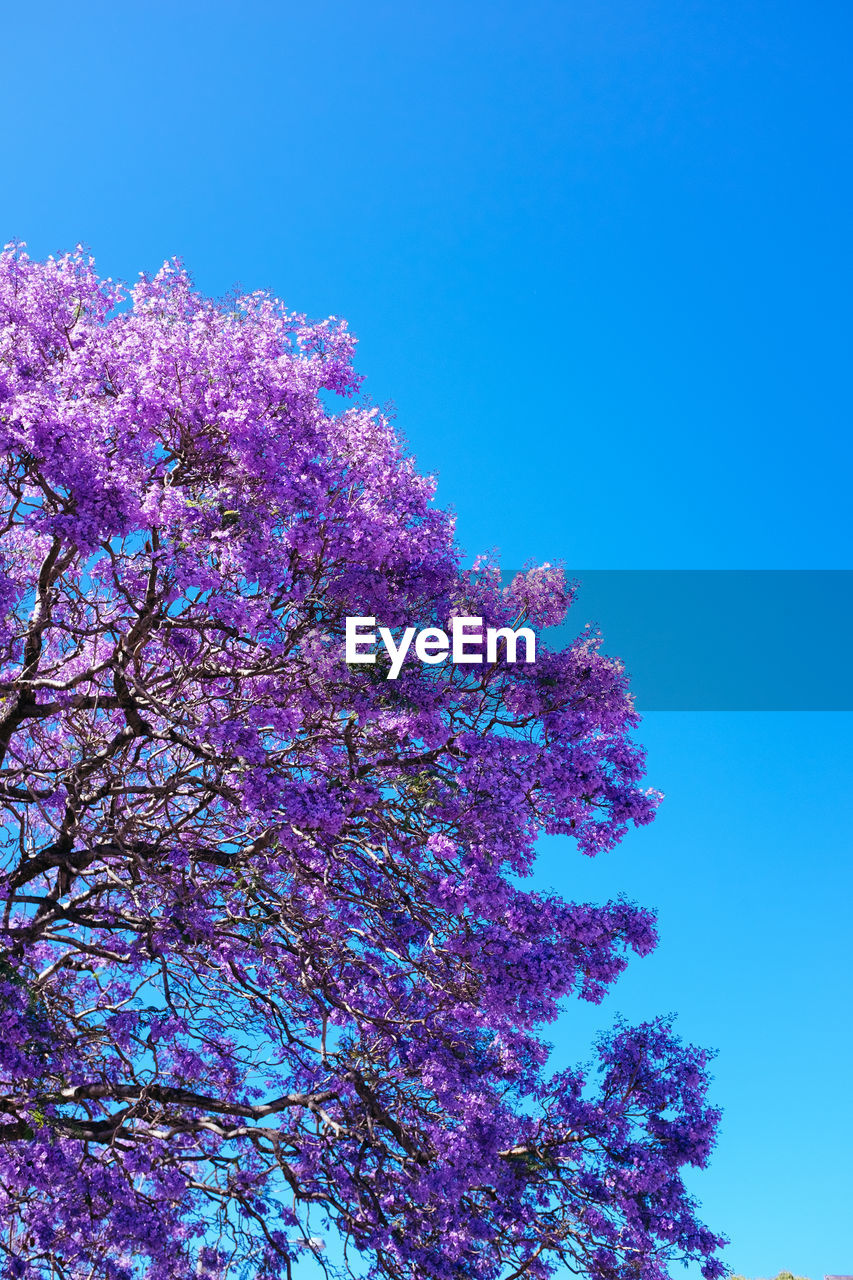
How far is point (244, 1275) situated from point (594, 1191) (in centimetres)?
320

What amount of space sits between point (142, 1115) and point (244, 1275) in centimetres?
164

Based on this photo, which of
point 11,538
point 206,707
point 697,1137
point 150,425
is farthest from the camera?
point 11,538

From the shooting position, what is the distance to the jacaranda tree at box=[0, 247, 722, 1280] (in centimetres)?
840

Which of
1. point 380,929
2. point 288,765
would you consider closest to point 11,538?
point 288,765

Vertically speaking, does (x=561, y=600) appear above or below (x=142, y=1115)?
above

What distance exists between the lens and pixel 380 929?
9.80 meters

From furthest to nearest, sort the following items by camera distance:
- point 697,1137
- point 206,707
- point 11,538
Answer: point 11,538, point 206,707, point 697,1137

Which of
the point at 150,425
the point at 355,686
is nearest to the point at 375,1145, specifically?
the point at 355,686

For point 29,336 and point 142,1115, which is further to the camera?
point 142,1115

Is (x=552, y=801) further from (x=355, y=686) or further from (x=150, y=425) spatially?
(x=150, y=425)

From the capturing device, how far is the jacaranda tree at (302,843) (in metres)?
8.40

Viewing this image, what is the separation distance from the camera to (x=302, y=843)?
8.58 meters

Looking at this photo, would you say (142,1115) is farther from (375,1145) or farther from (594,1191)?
(594,1191)

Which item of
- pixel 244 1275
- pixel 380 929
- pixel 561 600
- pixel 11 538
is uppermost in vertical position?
pixel 11 538
